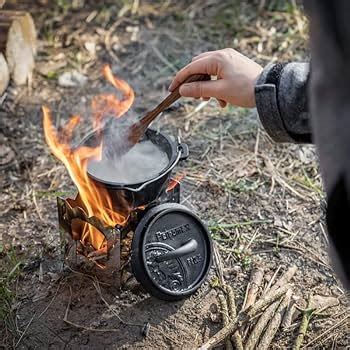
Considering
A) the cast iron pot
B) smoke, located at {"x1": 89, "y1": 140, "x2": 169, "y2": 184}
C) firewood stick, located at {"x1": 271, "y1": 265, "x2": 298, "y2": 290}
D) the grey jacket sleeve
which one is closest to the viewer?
the grey jacket sleeve

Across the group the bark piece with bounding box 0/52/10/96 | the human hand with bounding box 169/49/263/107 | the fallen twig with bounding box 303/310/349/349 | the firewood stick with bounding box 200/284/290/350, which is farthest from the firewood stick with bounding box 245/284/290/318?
the bark piece with bounding box 0/52/10/96

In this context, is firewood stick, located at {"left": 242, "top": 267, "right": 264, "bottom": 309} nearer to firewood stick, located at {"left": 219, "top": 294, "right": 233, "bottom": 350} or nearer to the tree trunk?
firewood stick, located at {"left": 219, "top": 294, "right": 233, "bottom": 350}

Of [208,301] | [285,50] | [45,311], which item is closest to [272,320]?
[208,301]

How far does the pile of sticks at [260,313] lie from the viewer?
6.79 ft

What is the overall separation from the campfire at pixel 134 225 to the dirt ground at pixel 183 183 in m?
0.10

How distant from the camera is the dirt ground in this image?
2.15 m

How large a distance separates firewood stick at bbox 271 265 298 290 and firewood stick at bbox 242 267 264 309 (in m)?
0.05

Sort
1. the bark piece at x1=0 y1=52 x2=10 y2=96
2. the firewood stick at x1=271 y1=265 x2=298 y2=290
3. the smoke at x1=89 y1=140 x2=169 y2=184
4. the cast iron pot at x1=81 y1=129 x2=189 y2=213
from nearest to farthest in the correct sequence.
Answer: the cast iron pot at x1=81 y1=129 x2=189 y2=213, the smoke at x1=89 y1=140 x2=169 y2=184, the firewood stick at x1=271 y1=265 x2=298 y2=290, the bark piece at x1=0 y1=52 x2=10 y2=96

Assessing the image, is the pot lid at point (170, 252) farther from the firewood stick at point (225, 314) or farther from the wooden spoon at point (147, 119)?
the wooden spoon at point (147, 119)

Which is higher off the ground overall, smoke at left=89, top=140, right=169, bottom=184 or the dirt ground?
smoke at left=89, top=140, right=169, bottom=184

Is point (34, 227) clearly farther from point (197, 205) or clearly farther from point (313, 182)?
point (313, 182)

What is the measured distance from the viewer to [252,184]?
2746 mm

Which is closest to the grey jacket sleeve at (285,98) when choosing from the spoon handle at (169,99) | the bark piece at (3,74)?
the spoon handle at (169,99)

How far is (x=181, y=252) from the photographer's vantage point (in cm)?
215
